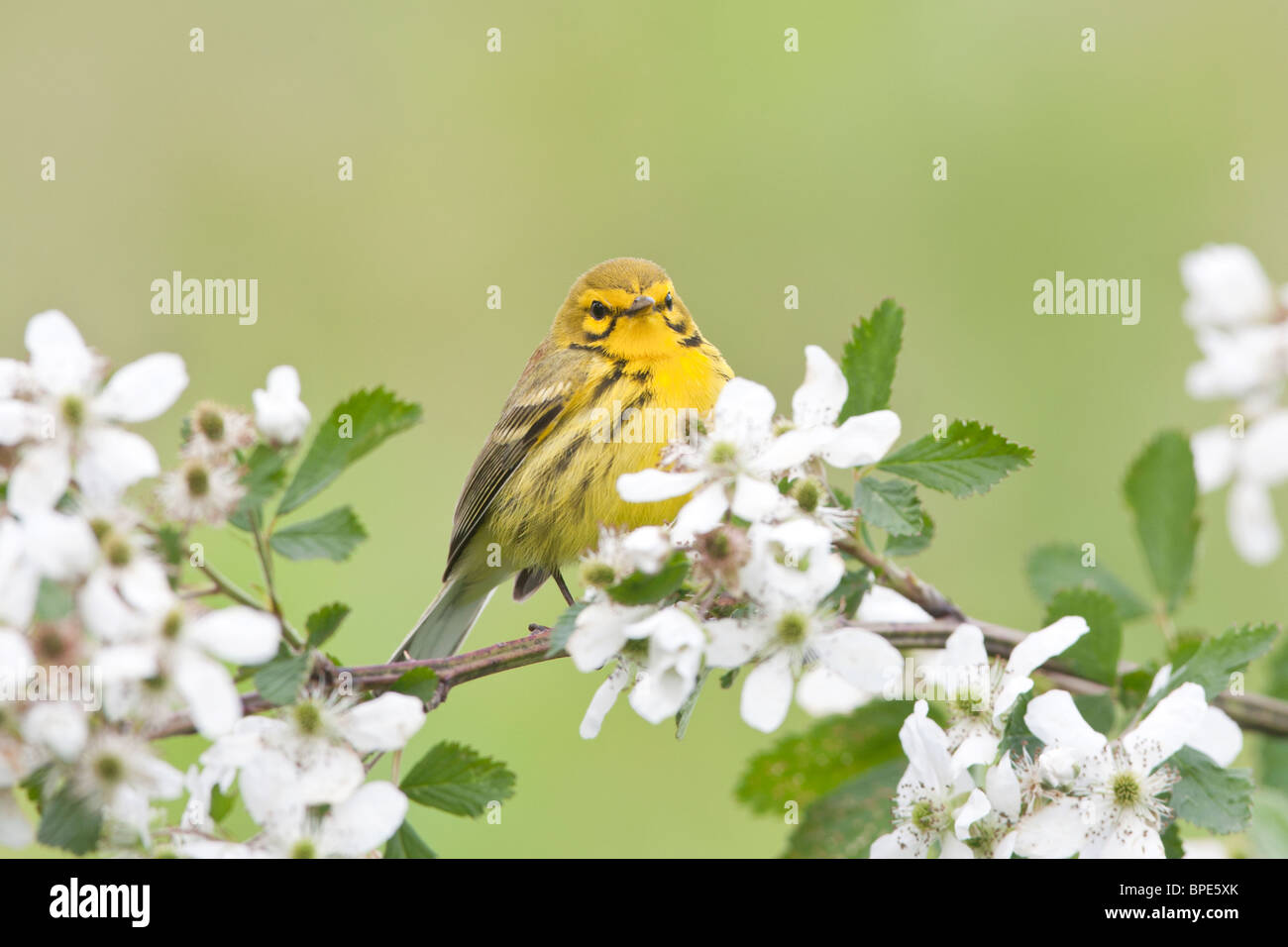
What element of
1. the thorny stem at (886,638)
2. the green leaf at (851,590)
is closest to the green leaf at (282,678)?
the thorny stem at (886,638)

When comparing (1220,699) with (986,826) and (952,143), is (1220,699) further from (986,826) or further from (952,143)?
(952,143)

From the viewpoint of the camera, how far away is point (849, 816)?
2.33 meters

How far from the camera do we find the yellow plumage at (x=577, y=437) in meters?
3.43

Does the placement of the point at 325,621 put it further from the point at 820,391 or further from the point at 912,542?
the point at 912,542

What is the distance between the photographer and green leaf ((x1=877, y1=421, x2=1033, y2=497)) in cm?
194

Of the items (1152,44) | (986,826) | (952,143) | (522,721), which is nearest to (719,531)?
(986,826)

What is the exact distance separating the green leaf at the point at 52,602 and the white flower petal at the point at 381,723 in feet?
1.31

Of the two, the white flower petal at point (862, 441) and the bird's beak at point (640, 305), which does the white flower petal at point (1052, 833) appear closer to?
the white flower petal at point (862, 441)

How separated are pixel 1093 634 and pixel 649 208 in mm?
5496

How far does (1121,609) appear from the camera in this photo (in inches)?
97.9

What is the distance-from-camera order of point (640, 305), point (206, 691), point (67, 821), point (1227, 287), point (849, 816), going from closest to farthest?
point (1227, 287) → point (206, 691) → point (67, 821) → point (849, 816) → point (640, 305)

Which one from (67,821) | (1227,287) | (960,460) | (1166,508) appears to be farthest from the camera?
(1166,508)

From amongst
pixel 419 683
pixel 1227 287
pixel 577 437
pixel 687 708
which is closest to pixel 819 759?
pixel 687 708

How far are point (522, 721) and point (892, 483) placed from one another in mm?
3510
